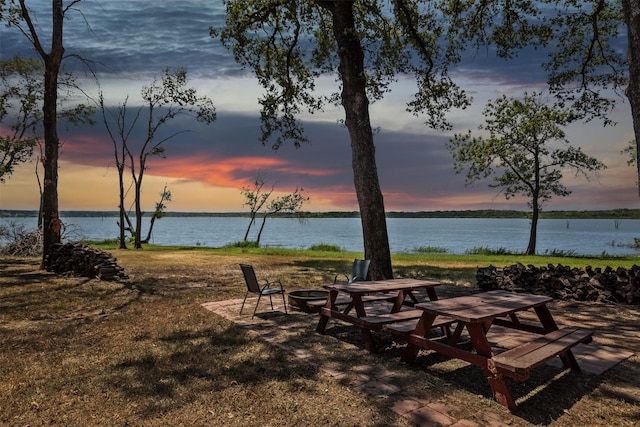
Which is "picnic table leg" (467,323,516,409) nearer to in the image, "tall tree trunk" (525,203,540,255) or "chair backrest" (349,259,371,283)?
"chair backrest" (349,259,371,283)

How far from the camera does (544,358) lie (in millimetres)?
3723

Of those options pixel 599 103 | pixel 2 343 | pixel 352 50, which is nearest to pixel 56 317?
pixel 2 343

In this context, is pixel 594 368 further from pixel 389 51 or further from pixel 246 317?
pixel 389 51

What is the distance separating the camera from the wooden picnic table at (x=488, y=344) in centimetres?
369

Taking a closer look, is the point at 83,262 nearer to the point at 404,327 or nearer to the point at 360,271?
the point at 360,271

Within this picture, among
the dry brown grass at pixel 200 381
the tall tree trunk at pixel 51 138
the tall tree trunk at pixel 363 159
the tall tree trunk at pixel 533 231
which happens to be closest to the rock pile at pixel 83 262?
the tall tree trunk at pixel 51 138

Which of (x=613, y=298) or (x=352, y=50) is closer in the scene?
(x=613, y=298)

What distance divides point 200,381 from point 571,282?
8517 mm

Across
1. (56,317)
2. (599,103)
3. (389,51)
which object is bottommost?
(56,317)

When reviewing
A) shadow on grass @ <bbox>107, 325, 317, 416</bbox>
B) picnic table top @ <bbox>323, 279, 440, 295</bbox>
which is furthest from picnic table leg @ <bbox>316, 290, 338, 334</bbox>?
shadow on grass @ <bbox>107, 325, 317, 416</bbox>

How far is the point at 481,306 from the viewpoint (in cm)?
447

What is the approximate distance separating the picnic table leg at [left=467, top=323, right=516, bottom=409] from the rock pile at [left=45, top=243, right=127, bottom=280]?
33.4 feet

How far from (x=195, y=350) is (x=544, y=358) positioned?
13.0ft

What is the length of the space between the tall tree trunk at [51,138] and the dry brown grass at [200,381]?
6.43 meters
